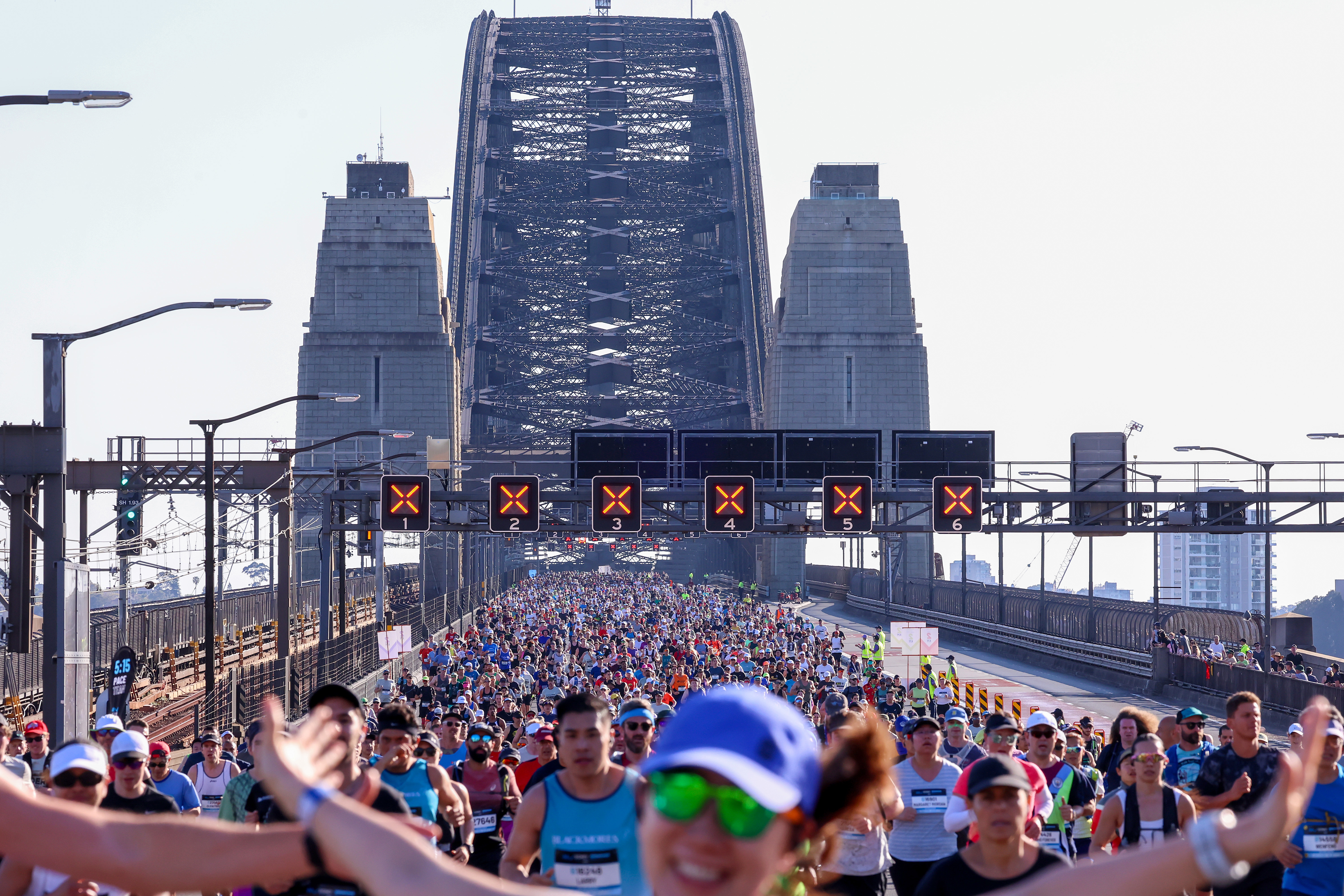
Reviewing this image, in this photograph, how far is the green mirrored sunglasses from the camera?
2.09m

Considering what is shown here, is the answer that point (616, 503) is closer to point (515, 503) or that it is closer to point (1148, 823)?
point (515, 503)

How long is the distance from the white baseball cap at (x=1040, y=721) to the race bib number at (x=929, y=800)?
124 centimetres

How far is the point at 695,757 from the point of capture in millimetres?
2074

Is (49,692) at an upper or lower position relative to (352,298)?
lower

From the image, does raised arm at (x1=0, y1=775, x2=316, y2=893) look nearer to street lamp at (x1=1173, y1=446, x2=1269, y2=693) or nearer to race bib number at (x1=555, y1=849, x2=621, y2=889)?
race bib number at (x1=555, y1=849, x2=621, y2=889)

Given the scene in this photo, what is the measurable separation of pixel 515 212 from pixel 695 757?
130126 mm

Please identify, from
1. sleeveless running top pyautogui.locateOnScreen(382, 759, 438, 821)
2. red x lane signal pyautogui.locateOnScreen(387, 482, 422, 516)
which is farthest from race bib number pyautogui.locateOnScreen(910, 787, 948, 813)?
red x lane signal pyautogui.locateOnScreen(387, 482, 422, 516)

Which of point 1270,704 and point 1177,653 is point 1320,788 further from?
point 1177,653

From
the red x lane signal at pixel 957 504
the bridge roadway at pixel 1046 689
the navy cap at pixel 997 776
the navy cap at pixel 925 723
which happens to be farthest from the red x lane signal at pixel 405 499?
the navy cap at pixel 997 776

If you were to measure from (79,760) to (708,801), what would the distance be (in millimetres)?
5005

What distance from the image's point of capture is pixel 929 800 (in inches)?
400

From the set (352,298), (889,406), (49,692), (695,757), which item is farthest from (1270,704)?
(352,298)

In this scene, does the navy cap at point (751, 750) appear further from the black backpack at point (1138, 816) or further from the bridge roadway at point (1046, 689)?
the bridge roadway at point (1046, 689)

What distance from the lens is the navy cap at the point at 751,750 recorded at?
81.4 inches
